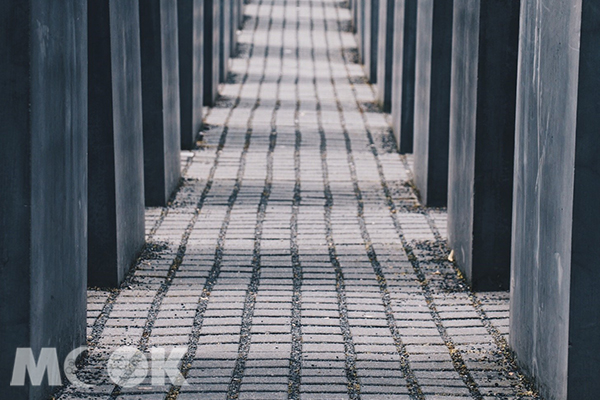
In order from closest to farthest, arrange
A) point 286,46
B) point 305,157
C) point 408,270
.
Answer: point 408,270, point 305,157, point 286,46

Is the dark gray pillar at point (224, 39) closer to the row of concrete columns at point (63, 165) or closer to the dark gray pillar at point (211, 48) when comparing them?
the dark gray pillar at point (211, 48)

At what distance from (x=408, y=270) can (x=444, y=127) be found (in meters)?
2.01

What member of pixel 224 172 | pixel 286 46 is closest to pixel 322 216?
pixel 224 172

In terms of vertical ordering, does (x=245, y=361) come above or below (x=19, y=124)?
below

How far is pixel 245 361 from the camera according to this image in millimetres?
4887

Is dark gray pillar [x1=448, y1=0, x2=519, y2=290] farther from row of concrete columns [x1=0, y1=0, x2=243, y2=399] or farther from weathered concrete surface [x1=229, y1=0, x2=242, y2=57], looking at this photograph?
weathered concrete surface [x1=229, y1=0, x2=242, y2=57]

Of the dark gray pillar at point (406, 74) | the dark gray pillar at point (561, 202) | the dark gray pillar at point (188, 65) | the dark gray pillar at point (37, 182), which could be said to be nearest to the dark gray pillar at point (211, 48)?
the dark gray pillar at point (188, 65)

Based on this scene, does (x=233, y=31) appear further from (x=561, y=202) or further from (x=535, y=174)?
(x=561, y=202)

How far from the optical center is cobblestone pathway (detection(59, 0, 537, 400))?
4.71 meters

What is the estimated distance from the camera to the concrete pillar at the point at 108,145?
5.93 metres

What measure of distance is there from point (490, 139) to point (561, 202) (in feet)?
6.76

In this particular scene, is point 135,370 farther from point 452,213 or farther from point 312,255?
point 452,213

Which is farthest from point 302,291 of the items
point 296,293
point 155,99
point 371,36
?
point 371,36

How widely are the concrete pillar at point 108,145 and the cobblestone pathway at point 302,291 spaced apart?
20 centimetres
